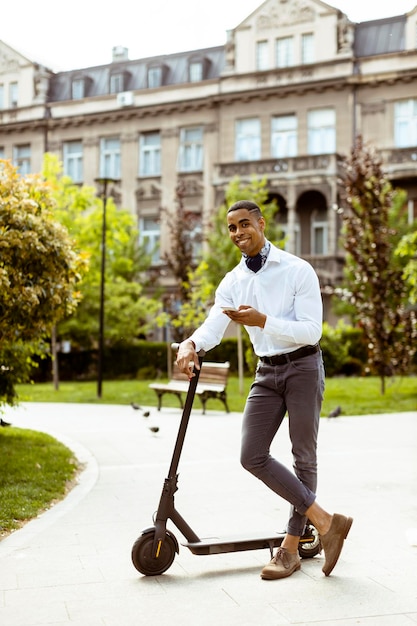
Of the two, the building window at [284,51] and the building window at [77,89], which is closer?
the building window at [284,51]

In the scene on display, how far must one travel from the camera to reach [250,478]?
28.7 feet

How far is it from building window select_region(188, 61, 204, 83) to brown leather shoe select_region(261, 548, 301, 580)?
35.7 meters

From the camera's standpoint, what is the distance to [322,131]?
35.7 meters

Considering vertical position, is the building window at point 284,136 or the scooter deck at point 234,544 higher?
the building window at point 284,136

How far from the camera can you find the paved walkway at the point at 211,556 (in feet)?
14.4

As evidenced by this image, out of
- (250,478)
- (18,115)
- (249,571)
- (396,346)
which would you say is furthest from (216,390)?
(18,115)

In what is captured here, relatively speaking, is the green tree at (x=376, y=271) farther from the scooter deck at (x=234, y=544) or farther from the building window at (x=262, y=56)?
the building window at (x=262, y=56)

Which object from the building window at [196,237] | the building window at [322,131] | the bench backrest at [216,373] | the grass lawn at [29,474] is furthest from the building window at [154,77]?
the grass lawn at [29,474]

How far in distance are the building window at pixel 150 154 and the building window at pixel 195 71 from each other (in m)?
2.85

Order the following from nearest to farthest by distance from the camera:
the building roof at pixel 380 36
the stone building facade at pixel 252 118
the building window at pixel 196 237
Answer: the building window at pixel 196 237 → the stone building facade at pixel 252 118 → the building roof at pixel 380 36

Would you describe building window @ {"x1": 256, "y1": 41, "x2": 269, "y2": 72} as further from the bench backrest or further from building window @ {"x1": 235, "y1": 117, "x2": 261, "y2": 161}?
the bench backrest

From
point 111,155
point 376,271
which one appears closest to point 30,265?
point 376,271

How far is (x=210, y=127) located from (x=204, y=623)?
34.9 meters

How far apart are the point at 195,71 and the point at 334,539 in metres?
36.3
